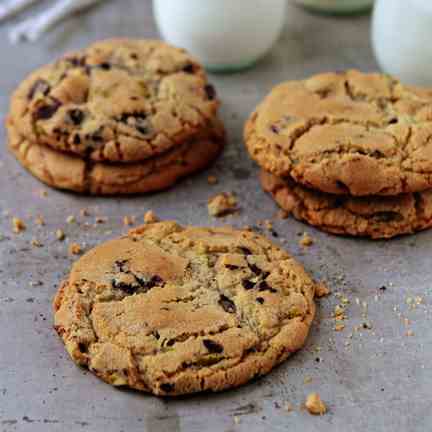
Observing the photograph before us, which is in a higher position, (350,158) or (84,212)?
(350,158)

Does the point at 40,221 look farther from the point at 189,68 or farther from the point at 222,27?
the point at 222,27

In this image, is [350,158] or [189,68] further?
[189,68]

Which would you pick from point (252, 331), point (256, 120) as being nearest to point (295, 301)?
point (252, 331)

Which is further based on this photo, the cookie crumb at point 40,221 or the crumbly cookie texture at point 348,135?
the cookie crumb at point 40,221

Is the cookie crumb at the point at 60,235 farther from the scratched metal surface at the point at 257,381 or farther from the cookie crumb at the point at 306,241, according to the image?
the cookie crumb at the point at 306,241

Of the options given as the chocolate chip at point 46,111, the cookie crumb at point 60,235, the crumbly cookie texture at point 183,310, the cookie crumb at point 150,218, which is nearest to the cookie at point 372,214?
the crumbly cookie texture at point 183,310

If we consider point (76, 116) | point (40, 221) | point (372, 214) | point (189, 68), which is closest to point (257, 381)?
point (372, 214)

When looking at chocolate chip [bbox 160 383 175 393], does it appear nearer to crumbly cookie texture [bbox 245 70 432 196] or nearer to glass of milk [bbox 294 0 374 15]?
crumbly cookie texture [bbox 245 70 432 196]

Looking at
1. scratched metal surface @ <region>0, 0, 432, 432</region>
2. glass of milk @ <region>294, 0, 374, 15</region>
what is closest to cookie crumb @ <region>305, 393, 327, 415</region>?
scratched metal surface @ <region>0, 0, 432, 432</region>
